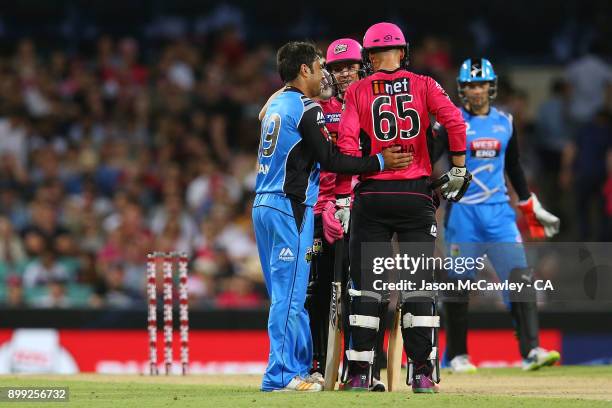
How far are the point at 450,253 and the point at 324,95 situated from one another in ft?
8.59

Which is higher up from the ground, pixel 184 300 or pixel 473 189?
pixel 473 189

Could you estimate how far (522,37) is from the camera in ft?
68.2

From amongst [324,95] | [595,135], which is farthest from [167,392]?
[595,135]

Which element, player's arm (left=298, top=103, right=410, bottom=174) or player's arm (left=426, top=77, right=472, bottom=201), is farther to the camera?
player's arm (left=426, top=77, right=472, bottom=201)

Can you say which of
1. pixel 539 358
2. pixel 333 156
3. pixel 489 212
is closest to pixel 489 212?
pixel 489 212

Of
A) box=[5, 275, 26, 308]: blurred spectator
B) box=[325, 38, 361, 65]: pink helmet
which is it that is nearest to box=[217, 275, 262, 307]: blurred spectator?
box=[5, 275, 26, 308]: blurred spectator

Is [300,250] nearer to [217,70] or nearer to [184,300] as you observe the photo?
[184,300]

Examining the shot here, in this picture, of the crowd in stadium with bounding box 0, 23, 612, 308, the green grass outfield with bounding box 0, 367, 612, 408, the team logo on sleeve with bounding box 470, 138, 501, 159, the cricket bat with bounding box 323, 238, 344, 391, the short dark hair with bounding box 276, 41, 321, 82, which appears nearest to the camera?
the green grass outfield with bounding box 0, 367, 612, 408

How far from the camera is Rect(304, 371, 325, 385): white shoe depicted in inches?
360

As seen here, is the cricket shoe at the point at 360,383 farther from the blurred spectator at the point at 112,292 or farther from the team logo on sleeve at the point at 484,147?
the blurred spectator at the point at 112,292

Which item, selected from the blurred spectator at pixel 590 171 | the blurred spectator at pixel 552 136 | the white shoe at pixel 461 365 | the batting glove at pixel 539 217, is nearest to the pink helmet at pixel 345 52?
the batting glove at pixel 539 217

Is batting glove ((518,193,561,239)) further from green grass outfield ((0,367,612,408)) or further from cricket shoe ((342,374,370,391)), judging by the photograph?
cricket shoe ((342,374,370,391))

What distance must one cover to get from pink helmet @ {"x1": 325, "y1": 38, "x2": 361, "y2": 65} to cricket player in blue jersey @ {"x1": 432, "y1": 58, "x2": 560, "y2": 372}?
200cm

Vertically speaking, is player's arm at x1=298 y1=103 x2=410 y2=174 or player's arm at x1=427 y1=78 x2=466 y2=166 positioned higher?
player's arm at x1=427 y1=78 x2=466 y2=166
